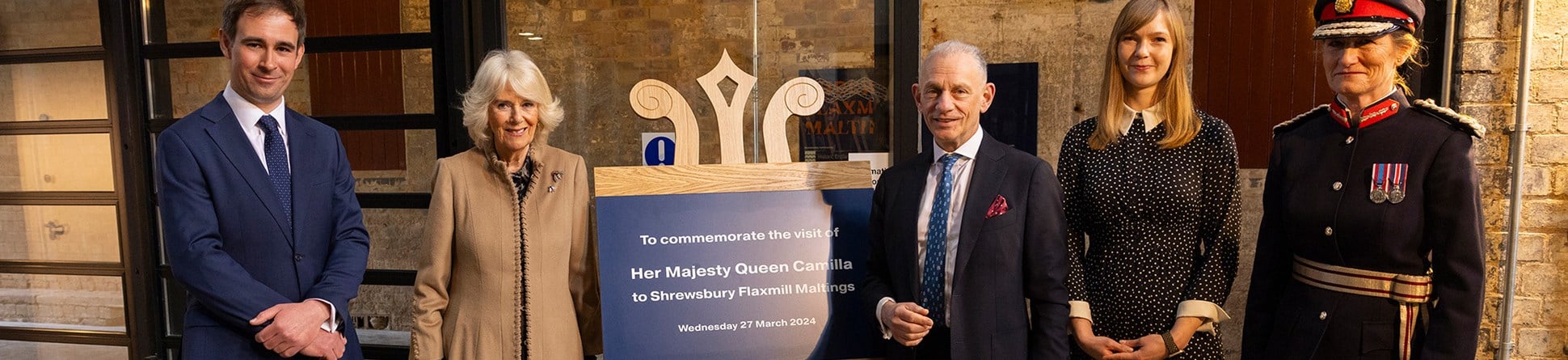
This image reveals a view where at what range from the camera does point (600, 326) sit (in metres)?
2.47

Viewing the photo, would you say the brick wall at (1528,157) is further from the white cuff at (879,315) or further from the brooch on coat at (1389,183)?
the white cuff at (879,315)

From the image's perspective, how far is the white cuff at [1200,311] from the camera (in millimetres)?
2012

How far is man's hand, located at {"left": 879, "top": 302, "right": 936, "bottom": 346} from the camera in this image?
77.4 inches

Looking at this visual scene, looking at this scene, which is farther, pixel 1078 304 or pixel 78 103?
pixel 78 103

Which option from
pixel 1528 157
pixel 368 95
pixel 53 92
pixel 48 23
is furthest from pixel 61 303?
pixel 1528 157

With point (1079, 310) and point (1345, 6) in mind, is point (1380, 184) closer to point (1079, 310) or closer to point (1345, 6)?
point (1345, 6)

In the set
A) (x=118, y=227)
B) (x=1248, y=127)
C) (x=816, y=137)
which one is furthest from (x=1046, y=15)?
(x=118, y=227)

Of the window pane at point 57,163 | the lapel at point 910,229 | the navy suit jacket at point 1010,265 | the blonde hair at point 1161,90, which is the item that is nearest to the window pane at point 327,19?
the window pane at point 57,163

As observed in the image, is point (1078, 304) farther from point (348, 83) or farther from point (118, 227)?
point (118, 227)

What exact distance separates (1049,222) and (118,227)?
4512 mm

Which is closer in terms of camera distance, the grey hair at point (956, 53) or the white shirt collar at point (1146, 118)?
the grey hair at point (956, 53)

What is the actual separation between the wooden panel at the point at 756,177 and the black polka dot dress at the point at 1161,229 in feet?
2.16

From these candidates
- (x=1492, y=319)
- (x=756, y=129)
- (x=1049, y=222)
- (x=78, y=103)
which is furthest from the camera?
(x=78, y=103)

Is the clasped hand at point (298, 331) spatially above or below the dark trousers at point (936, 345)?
above
